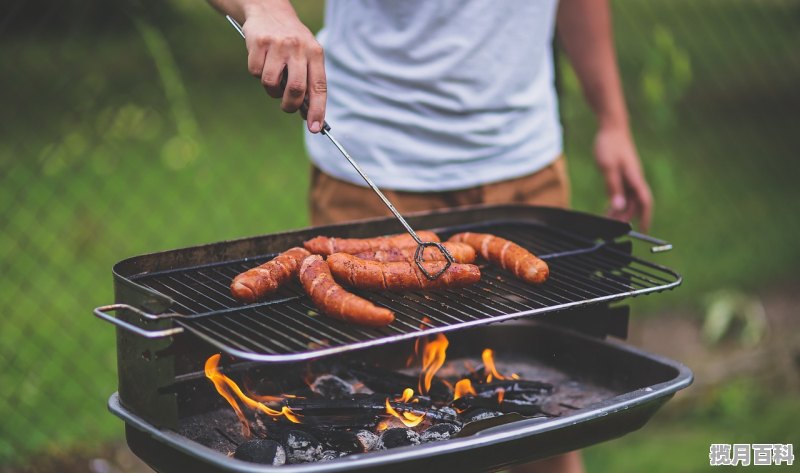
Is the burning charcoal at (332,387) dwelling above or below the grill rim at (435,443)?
below

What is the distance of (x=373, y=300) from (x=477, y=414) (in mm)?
410

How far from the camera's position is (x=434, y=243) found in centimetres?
236

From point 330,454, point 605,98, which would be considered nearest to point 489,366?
point 330,454

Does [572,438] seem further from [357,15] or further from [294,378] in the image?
[357,15]

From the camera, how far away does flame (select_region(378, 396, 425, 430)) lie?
2268 mm

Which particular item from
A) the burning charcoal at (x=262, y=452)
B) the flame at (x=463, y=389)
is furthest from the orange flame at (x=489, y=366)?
the burning charcoal at (x=262, y=452)

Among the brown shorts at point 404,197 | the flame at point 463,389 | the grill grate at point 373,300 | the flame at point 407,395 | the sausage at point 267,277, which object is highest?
the brown shorts at point 404,197

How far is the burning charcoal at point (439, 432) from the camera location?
215 centimetres

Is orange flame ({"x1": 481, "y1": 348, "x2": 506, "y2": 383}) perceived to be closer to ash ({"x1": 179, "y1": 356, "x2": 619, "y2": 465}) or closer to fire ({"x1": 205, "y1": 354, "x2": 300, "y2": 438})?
ash ({"x1": 179, "y1": 356, "x2": 619, "y2": 465})

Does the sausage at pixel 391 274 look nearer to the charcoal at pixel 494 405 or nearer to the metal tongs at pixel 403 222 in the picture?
the metal tongs at pixel 403 222

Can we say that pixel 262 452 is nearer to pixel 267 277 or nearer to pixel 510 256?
pixel 267 277

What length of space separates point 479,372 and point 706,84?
9417 mm

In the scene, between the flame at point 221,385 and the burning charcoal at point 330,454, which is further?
the flame at point 221,385

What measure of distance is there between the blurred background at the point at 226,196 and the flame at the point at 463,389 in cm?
Answer: 171
